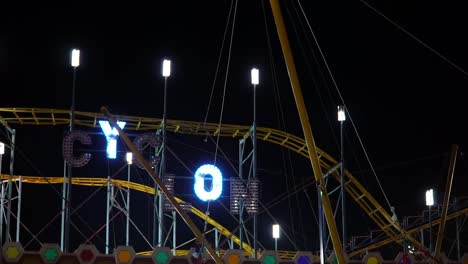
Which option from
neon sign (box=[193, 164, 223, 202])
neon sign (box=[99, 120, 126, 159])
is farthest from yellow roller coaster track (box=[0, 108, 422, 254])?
neon sign (box=[193, 164, 223, 202])

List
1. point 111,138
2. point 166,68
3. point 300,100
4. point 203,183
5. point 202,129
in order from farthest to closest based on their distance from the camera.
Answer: point 202,129 → point 203,183 → point 111,138 → point 166,68 → point 300,100

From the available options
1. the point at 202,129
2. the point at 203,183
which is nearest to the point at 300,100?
the point at 203,183

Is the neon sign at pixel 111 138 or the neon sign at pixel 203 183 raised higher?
the neon sign at pixel 111 138

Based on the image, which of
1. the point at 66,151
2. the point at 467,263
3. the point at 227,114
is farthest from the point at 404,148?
the point at 66,151

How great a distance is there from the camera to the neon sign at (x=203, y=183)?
3297cm

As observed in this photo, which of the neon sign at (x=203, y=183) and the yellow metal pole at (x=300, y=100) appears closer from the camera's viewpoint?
the yellow metal pole at (x=300, y=100)

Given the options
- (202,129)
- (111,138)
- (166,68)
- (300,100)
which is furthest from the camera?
(202,129)

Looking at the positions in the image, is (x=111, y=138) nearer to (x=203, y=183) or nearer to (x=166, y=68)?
(x=166, y=68)

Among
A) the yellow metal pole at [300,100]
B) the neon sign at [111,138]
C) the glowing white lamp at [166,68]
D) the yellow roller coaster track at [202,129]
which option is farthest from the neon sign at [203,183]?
the yellow metal pole at [300,100]

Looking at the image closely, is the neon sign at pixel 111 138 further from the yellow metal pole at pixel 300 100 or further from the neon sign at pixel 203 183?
the yellow metal pole at pixel 300 100

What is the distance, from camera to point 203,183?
33156mm

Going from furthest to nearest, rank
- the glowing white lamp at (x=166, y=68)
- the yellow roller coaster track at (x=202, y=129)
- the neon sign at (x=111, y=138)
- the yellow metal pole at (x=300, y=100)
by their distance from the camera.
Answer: the yellow roller coaster track at (x=202, y=129)
the neon sign at (x=111, y=138)
the glowing white lamp at (x=166, y=68)
the yellow metal pole at (x=300, y=100)

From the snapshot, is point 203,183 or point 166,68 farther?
point 203,183

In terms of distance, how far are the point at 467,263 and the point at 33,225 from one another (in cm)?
2263
